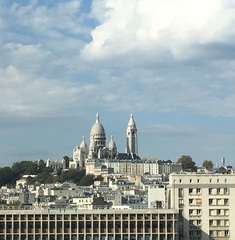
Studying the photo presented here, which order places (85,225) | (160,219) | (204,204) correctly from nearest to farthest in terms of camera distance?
(204,204), (160,219), (85,225)

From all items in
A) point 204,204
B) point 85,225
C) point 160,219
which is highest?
point 204,204

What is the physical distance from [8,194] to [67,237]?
121979 millimetres

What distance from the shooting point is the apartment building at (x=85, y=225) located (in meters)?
76.5

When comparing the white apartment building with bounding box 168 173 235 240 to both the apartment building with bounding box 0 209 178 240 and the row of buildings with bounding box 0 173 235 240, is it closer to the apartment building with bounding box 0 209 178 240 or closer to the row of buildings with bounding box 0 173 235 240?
the row of buildings with bounding box 0 173 235 240

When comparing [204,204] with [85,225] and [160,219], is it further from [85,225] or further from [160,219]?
[85,225]

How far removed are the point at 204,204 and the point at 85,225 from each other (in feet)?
33.8

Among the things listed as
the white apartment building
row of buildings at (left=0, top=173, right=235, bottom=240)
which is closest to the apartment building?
row of buildings at (left=0, top=173, right=235, bottom=240)

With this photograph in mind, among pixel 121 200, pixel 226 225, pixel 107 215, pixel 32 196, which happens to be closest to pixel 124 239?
pixel 107 215

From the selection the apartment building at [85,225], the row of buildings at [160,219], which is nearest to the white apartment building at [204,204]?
the row of buildings at [160,219]

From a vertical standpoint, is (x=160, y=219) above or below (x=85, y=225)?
above

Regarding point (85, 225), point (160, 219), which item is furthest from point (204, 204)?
point (85, 225)

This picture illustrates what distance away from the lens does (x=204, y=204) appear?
75.5m

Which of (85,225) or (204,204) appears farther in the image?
(85,225)

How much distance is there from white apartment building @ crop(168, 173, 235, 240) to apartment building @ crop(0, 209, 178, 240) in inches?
68.5
